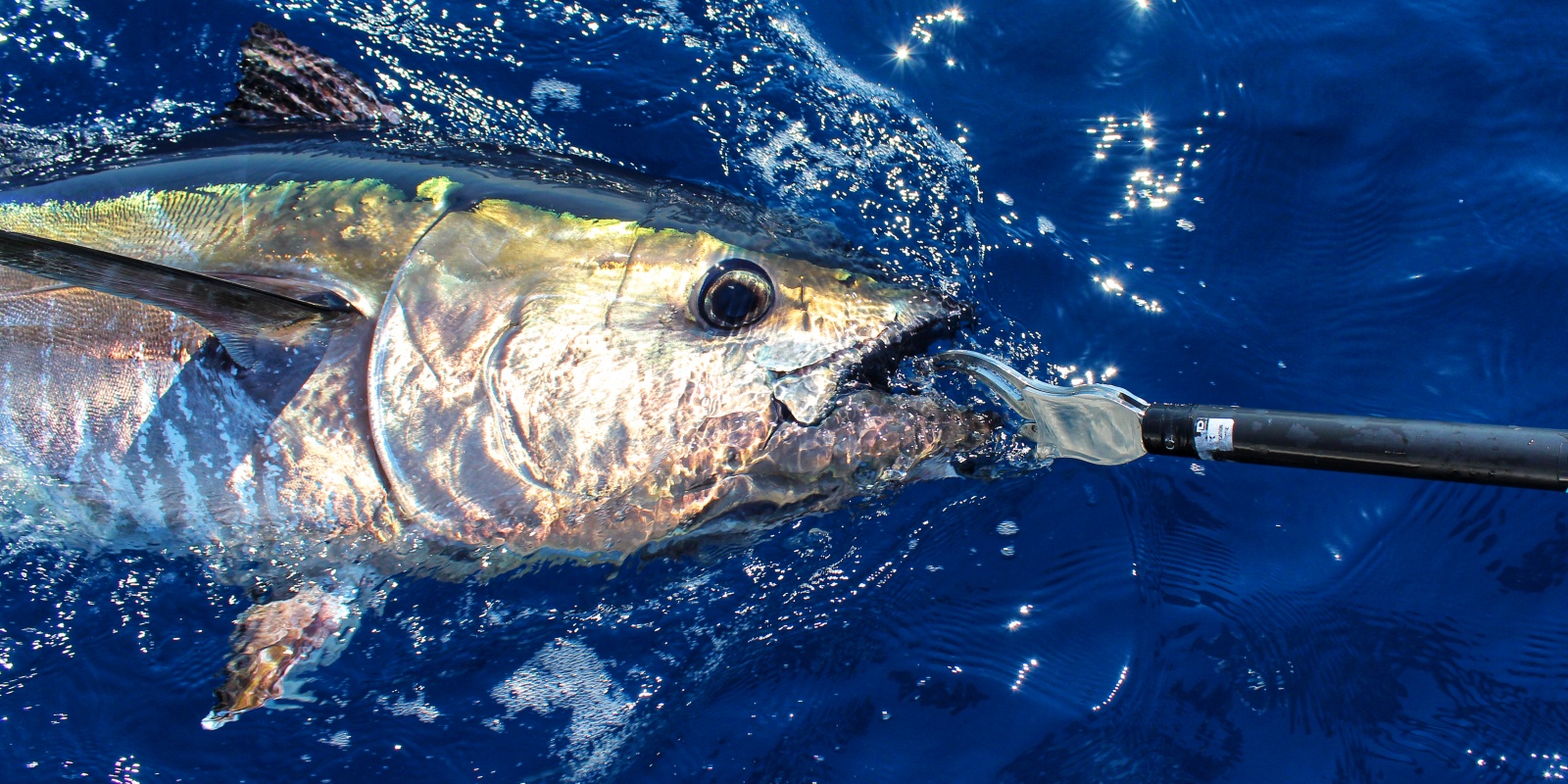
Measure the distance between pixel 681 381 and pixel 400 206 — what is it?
0.80m

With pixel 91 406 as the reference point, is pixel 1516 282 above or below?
above

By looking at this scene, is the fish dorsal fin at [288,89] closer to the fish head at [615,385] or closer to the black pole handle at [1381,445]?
the fish head at [615,385]

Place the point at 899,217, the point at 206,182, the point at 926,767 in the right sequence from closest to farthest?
the point at 206,182 → the point at 926,767 → the point at 899,217

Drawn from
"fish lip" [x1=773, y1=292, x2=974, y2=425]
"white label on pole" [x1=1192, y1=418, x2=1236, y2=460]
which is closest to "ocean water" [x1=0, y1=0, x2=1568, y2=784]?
"fish lip" [x1=773, y1=292, x2=974, y2=425]

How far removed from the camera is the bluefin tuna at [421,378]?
2.29 metres

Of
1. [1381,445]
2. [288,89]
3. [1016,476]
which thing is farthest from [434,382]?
[1381,445]

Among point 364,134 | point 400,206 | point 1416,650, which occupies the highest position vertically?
point 364,134

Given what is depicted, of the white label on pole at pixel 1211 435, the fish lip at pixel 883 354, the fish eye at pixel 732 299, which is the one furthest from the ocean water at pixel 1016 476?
the white label on pole at pixel 1211 435

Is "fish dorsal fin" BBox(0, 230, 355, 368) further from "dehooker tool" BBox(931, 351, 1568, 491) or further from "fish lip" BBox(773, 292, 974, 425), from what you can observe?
"dehooker tool" BBox(931, 351, 1568, 491)

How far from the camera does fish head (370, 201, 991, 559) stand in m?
2.29

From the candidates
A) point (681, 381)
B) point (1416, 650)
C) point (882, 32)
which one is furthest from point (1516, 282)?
point (681, 381)

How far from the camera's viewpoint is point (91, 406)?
242cm

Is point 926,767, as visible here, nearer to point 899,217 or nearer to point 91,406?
point 899,217

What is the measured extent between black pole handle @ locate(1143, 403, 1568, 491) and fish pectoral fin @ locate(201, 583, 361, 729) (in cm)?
207
